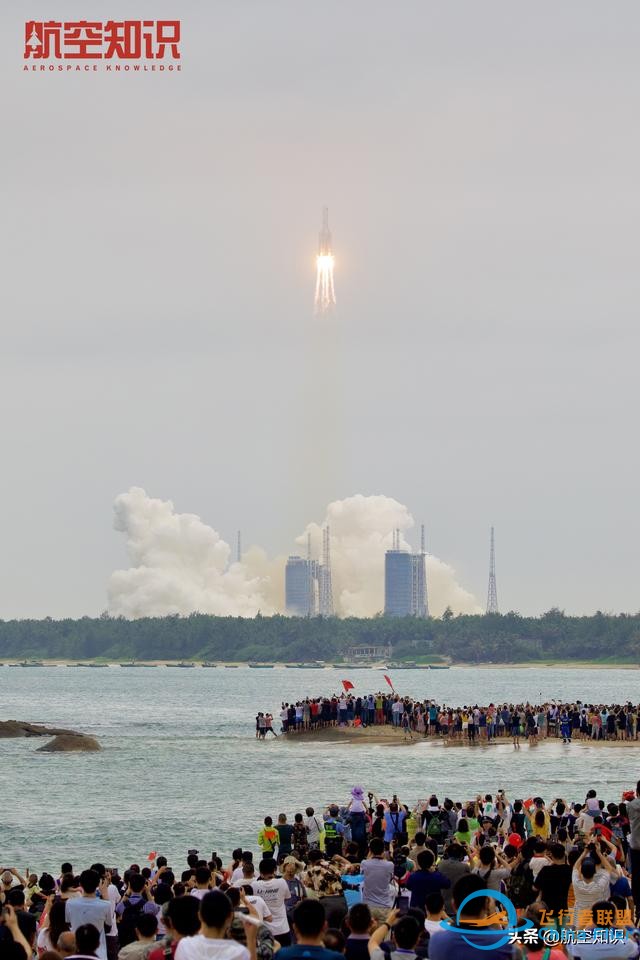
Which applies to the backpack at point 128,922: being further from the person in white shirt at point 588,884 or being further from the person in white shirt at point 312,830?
the person in white shirt at point 312,830

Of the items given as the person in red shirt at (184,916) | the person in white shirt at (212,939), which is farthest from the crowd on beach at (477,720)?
the person in white shirt at (212,939)

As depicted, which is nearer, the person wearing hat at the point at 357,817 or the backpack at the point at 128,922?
the backpack at the point at 128,922

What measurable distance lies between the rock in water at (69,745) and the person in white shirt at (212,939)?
66.4 meters

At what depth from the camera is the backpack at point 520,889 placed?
17438mm

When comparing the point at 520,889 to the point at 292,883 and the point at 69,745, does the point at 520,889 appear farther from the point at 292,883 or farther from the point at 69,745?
the point at 69,745

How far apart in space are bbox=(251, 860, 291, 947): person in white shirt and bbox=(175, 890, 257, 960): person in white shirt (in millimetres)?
6557

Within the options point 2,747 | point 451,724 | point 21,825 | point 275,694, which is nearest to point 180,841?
point 21,825

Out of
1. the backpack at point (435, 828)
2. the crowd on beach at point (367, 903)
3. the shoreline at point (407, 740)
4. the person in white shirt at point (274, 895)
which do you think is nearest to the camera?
the crowd on beach at point (367, 903)

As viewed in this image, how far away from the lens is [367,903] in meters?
17.0

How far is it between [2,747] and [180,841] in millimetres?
37730

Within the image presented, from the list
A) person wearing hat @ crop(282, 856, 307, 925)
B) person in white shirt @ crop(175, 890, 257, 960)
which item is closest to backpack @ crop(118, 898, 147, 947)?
person wearing hat @ crop(282, 856, 307, 925)

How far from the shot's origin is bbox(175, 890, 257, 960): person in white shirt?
10562mm

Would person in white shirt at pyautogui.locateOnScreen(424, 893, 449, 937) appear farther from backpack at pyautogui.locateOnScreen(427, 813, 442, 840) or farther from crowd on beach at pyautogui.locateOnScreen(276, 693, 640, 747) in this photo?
crowd on beach at pyautogui.locateOnScreen(276, 693, 640, 747)

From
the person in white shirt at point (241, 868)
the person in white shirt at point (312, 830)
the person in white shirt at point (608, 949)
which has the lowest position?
the person in white shirt at point (312, 830)
